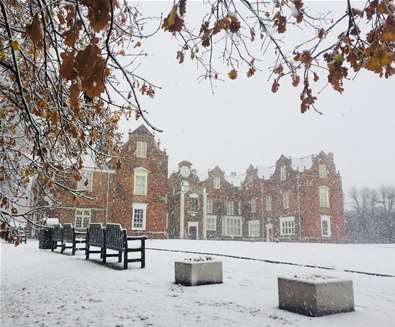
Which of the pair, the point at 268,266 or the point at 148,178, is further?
the point at 148,178

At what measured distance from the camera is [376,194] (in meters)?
69.3

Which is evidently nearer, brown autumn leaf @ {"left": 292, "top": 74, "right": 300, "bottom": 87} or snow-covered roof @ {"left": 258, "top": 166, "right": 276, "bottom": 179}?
brown autumn leaf @ {"left": 292, "top": 74, "right": 300, "bottom": 87}

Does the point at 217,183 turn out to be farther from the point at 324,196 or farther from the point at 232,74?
the point at 232,74

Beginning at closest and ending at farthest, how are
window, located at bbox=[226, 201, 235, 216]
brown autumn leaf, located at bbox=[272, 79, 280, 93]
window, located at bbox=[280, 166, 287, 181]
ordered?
1. brown autumn leaf, located at bbox=[272, 79, 280, 93]
2. window, located at bbox=[280, 166, 287, 181]
3. window, located at bbox=[226, 201, 235, 216]

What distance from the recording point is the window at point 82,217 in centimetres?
2878

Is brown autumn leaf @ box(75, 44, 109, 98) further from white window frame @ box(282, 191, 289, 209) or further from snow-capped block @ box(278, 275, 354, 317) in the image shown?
white window frame @ box(282, 191, 289, 209)

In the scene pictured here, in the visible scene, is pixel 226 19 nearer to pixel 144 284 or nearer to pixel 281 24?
pixel 281 24

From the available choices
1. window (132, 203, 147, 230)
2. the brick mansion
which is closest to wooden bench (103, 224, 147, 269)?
the brick mansion

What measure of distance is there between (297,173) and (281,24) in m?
35.5

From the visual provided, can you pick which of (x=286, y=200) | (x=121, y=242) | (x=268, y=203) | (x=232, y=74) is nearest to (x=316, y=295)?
(x=232, y=74)

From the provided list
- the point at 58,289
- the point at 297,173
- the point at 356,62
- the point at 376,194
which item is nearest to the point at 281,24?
the point at 356,62

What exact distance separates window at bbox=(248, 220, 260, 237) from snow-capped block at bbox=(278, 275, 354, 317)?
38921 mm

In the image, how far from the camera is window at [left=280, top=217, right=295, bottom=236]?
3791 centimetres

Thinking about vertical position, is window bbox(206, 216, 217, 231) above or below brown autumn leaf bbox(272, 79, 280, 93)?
below
